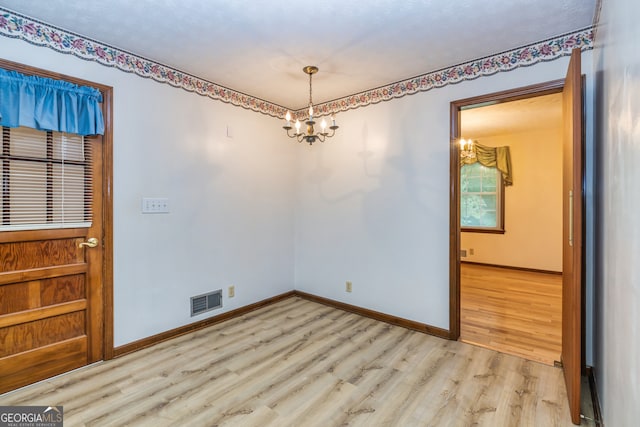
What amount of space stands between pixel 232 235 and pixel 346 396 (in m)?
1.97

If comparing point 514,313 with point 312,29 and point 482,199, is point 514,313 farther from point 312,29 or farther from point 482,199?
point 312,29

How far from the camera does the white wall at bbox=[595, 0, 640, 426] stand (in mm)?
1074

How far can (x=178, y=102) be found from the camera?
2857 mm

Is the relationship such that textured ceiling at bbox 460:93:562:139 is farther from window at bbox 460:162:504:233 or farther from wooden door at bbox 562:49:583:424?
wooden door at bbox 562:49:583:424

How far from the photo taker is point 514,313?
11.5 feet

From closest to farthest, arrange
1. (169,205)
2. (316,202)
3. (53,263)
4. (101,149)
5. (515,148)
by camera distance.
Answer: (53,263), (101,149), (169,205), (316,202), (515,148)

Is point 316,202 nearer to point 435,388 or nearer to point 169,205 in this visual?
point 169,205

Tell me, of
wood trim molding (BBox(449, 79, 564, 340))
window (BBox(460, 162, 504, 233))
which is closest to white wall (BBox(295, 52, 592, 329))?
wood trim molding (BBox(449, 79, 564, 340))

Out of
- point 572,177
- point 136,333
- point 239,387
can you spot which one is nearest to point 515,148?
point 572,177

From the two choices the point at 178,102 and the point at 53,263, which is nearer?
the point at 53,263

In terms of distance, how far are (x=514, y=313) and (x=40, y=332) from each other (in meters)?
4.32

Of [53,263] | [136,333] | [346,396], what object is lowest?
[346,396]

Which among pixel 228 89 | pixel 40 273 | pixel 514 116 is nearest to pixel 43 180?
pixel 40 273

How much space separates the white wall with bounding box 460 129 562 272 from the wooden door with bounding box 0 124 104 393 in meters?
6.01
